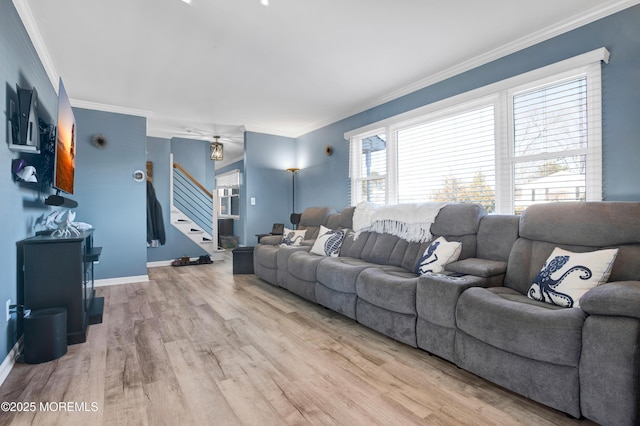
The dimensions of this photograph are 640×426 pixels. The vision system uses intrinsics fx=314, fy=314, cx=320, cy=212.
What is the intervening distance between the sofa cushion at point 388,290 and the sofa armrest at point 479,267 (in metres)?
0.34

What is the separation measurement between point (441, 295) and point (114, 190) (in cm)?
469

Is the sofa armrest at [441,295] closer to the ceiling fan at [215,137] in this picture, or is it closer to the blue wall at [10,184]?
the blue wall at [10,184]

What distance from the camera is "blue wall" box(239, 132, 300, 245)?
580 cm

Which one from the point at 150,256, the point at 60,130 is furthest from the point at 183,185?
the point at 60,130

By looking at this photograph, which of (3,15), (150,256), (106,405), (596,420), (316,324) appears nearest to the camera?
(596,420)

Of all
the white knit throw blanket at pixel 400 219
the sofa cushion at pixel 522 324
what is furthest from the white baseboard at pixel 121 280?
the sofa cushion at pixel 522 324

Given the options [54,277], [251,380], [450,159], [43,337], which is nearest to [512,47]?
[450,159]

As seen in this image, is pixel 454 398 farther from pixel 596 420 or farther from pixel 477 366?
pixel 596 420

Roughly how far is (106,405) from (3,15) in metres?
2.51

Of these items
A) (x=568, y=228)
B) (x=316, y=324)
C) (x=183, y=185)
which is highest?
(x=183, y=185)

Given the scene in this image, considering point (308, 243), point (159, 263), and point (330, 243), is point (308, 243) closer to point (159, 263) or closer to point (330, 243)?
point (330, 243)

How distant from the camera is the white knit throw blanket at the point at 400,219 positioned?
10.4ft

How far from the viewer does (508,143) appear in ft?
9.76

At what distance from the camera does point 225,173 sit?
372 inches
